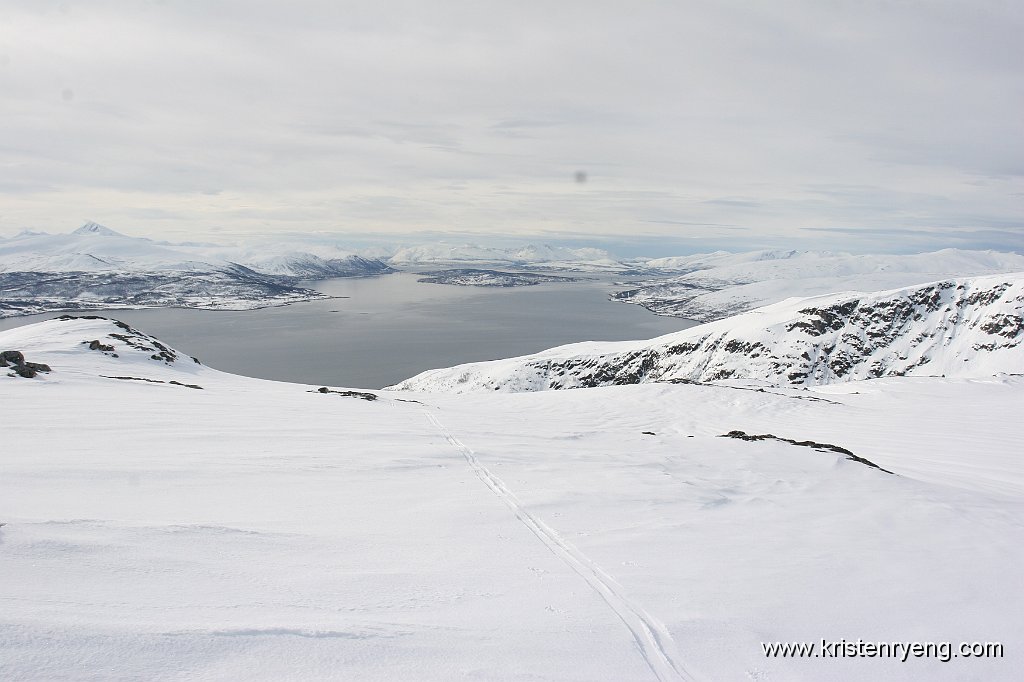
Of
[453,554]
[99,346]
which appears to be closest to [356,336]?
[99,346]

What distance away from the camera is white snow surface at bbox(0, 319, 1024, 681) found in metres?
4.47

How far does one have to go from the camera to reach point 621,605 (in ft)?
19.6

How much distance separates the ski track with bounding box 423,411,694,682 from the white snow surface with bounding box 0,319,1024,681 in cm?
3

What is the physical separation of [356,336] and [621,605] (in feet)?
457

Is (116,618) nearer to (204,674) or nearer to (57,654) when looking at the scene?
(57,654)

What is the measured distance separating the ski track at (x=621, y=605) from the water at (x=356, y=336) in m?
85.4

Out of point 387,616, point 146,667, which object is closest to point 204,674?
point 146,667

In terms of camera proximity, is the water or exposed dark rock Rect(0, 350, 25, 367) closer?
exposed dark rock Rect(0, 350, 25, 367)

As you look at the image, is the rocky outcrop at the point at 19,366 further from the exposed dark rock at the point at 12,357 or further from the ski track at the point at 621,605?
the ski track at the point at 621,605

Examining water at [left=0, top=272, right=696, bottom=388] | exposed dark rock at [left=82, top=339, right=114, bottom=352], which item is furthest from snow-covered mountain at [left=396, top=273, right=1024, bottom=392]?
exposed dark rock at [left=82, top=339, right=114, bottom=352]

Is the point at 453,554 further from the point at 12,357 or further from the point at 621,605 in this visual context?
the point at 12,357

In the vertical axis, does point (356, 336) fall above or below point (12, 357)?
below

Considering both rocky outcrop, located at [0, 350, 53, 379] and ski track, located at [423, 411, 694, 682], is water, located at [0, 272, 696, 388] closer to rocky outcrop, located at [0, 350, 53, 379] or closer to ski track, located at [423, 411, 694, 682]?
rocky outcrop, located at [0, 350, 53, 379]

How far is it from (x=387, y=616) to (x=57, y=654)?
2506 millimetres
